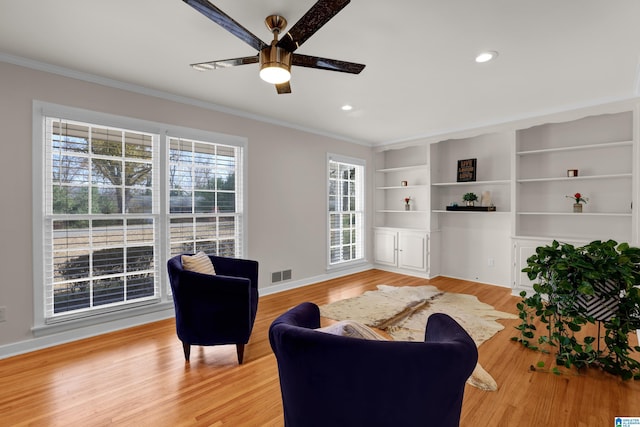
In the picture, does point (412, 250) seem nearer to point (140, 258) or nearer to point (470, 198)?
point (470, 198)

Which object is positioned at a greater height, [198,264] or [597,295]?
[198,264]

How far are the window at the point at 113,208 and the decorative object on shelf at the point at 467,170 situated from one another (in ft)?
12.7

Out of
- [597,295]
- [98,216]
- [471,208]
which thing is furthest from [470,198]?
[98,216]

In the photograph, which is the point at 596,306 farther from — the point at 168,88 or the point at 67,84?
the point at 67,84

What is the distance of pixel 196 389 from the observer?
217 centimetres

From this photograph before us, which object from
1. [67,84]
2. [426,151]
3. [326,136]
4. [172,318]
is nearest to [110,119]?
[67,84]

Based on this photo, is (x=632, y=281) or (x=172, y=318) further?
(x=172, y=318)

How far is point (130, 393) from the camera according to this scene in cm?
213

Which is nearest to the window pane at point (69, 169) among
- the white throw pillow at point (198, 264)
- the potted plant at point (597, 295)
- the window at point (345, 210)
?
the white throw pillow at point (198, 264)

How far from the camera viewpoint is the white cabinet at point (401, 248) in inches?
219

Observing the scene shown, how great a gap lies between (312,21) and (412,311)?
3.27 metres

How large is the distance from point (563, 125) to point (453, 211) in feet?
6.18

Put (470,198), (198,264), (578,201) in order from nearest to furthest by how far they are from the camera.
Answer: (198,264) → (578,201) → (470,198)

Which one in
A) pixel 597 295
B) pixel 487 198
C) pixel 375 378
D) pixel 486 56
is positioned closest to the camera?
pixel 375 378
